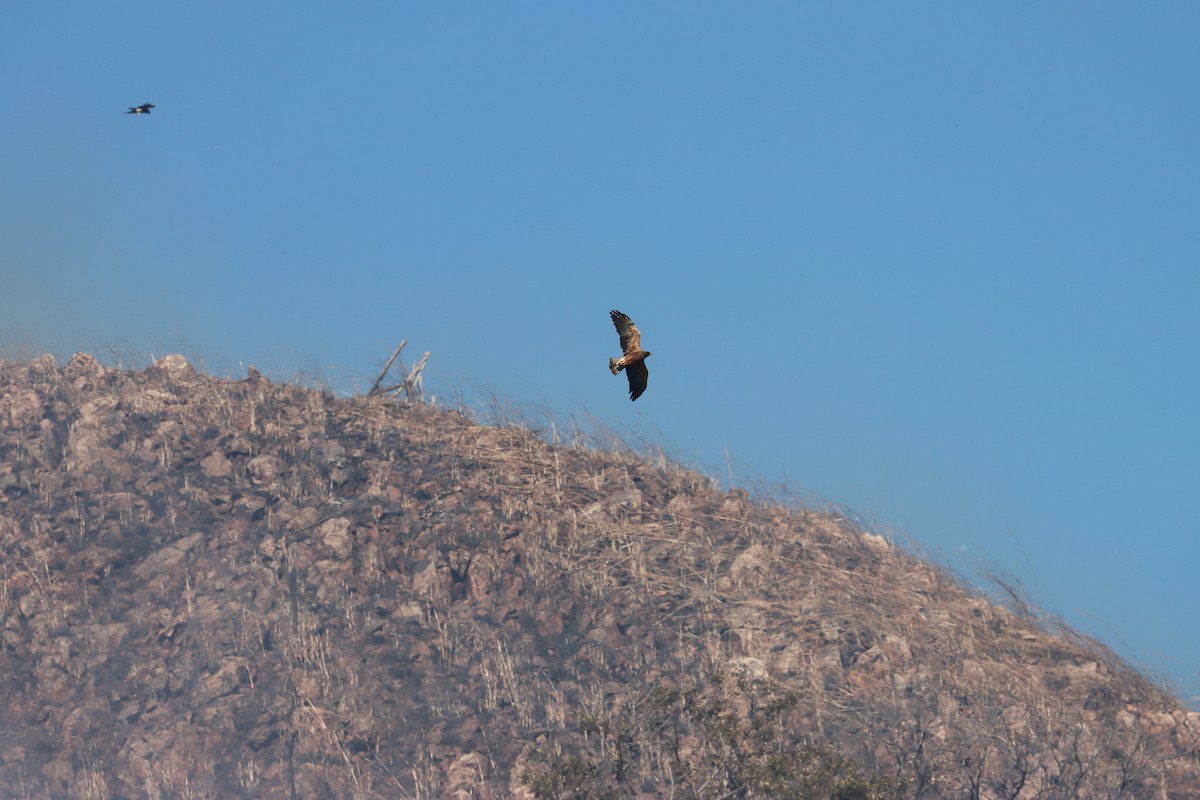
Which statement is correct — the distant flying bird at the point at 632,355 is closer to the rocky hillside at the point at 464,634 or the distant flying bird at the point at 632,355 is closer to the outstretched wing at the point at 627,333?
the outstretched wing at the point at 627,333

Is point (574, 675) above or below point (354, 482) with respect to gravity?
below

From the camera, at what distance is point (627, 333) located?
53.7 ft

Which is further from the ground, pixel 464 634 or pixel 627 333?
pixel 627 333

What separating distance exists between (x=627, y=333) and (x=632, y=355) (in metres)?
0.34

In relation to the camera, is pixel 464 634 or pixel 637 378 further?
pixel 464 634

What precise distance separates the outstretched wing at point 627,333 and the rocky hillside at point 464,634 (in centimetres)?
419

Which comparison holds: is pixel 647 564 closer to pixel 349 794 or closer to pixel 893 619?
pixel 893 619

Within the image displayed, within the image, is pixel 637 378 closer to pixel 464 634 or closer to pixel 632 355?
pixel 632 355

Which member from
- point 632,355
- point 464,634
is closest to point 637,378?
point 632,355

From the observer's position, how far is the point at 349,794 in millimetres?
19719

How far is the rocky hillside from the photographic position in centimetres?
1980

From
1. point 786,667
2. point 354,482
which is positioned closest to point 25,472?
point 354,482

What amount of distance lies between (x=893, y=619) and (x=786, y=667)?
2.49 meters

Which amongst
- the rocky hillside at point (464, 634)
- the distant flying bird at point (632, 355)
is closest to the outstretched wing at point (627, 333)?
the distant flying bird at point (632, 355)
